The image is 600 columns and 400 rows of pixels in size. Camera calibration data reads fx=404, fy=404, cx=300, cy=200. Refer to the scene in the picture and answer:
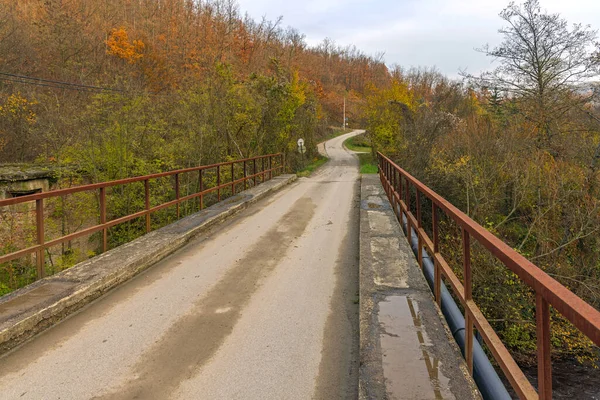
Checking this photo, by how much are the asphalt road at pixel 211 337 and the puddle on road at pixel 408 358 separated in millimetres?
337

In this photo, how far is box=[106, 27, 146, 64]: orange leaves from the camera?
28.7 metres

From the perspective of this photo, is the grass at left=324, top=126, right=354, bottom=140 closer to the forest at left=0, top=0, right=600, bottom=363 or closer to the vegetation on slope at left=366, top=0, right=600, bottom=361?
the forest at left=0, top=0, right=600, bottom=363

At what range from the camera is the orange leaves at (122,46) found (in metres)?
28.7

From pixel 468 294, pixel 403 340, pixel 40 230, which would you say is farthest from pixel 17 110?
pixel 468 294

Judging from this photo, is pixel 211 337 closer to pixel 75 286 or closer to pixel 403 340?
pixel 403 340

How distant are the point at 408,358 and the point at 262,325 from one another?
154cm

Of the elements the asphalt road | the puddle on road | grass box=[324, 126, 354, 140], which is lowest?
the asphalt road

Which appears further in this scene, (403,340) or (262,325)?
(262,325)

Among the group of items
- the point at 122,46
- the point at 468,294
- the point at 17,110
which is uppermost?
the point at 122,46

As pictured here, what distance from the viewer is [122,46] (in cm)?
2950

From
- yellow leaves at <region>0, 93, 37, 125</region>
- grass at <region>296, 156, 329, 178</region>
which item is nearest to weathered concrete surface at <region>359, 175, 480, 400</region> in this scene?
yellow leaves at <region>0, 93, 37, 125</region>

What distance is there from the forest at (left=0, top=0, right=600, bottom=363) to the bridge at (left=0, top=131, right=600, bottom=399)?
11.4 feet

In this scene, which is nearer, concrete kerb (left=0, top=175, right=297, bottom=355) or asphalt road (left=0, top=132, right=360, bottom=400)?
asphalt road (left=0, top=132, right=360, bottom=400)

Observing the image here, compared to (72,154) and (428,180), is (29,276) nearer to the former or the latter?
(72,154)
